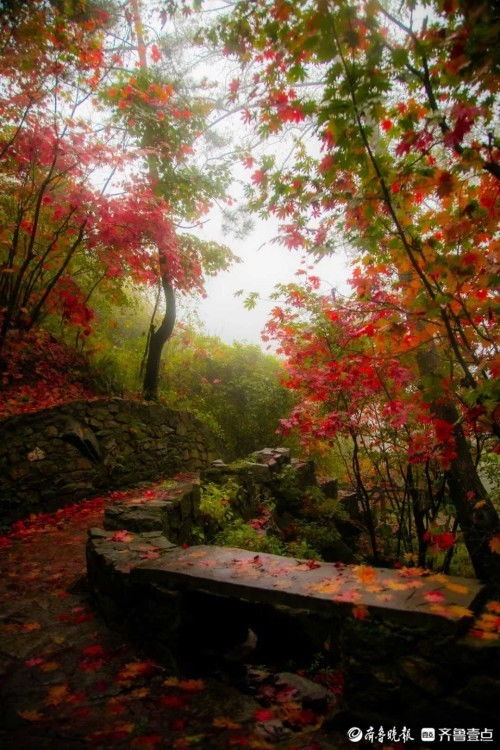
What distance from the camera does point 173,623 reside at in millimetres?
2918

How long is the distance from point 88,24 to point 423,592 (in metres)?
8.94

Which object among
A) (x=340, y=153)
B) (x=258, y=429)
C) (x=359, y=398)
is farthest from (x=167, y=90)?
(x=258, y=429)

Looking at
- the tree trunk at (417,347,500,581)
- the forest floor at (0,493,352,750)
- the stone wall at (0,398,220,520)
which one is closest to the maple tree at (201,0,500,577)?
→ the tree trunk at (417,347,500,581)

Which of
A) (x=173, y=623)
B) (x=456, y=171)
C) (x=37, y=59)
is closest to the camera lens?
(x=456, y=171)

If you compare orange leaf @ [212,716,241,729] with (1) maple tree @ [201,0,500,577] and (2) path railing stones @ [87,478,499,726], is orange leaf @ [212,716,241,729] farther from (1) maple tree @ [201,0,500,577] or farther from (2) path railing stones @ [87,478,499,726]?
(1) maple tree @ [201,0,500,577]

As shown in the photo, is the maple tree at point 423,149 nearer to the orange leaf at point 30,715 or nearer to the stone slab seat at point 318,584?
the stone slab seat at point 318,584

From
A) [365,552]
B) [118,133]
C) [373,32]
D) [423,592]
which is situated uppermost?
[118,133]

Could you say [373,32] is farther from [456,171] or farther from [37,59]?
[37,59]

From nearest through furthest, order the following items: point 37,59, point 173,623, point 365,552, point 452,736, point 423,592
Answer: point 452,736 < point 423,592 < point 173,623 < point 37,59 < point 365,552

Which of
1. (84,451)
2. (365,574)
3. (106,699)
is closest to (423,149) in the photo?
(365,574)

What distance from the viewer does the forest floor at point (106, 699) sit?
2184mm

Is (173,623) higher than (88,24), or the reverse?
(88,24)

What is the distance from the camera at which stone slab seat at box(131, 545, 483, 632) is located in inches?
85.0

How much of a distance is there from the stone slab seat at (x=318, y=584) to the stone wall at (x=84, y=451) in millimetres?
3713
